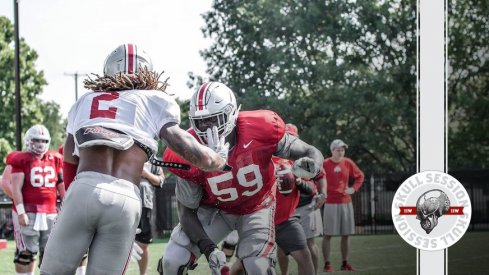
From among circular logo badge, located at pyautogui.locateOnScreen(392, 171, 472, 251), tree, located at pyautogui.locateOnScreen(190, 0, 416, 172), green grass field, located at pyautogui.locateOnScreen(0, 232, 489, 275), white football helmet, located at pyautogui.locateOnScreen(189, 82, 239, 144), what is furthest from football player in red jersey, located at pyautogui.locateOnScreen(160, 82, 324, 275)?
tree, located at pyautogui.locateOnScreen(190, 0, 416, 172)

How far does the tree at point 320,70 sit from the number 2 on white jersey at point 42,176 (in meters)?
2.88

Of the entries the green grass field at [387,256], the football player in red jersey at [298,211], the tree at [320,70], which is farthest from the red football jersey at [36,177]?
the tree at [320,70]

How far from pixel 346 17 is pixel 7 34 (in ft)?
19.4

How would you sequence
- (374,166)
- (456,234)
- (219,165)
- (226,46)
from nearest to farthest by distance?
(219,165), (456,234), (374,166), (226,46)

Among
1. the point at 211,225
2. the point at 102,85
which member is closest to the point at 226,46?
the point at 211,225

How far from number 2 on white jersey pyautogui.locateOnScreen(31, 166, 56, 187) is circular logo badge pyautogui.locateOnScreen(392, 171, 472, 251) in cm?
216

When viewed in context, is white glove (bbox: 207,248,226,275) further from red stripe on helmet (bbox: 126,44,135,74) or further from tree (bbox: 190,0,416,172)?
tree (bbox: 190,0,416,172)

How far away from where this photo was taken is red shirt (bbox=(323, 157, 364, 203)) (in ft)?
16.9

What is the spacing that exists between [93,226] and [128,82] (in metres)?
0.40

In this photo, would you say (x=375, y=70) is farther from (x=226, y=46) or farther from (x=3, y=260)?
(x=3, y=260)

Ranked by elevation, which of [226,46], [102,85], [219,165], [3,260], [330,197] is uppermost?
[226,46]

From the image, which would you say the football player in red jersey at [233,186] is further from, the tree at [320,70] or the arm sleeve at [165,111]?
the tree at [320,70]

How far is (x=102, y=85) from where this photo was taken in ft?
7.09

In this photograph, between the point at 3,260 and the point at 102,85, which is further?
the point at 3,260
